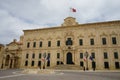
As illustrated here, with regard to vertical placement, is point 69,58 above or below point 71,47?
below

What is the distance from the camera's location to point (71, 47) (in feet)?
116

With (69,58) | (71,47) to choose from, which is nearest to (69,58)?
(69,58)

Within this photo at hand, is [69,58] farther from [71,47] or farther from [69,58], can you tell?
[71,47]

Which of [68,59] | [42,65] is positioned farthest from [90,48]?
[42,65]

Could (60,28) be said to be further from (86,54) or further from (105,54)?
(105,54)

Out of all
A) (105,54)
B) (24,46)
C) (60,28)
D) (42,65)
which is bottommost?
(42,65)

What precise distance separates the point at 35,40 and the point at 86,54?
18471 mm

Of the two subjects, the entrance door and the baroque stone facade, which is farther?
the entrance door

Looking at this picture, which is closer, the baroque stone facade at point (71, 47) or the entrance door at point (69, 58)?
the baroque stone facade at point (71, 47)

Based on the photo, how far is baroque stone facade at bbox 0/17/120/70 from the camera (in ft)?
106

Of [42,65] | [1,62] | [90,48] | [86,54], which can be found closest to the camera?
[86,54]

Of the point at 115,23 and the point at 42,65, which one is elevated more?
the point at 115,23

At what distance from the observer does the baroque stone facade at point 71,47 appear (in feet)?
106

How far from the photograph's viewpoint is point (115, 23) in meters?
33.0
